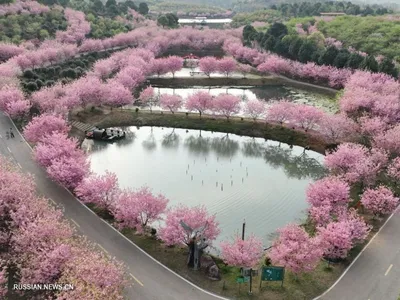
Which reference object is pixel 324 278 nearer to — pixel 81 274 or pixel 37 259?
pixel 81 274

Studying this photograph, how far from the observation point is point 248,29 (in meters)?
91.9

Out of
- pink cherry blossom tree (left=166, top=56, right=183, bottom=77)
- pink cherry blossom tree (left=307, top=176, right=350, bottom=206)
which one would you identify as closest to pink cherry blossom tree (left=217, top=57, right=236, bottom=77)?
A: pink cherry blossom tree (left=166, top=56, right=183, bottom=77)

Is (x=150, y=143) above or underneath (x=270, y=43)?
underneath

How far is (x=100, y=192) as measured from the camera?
30.3 m

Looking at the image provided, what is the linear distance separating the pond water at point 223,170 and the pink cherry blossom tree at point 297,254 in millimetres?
5148

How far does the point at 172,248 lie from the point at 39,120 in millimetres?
23235

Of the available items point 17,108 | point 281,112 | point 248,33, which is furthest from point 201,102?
point 248,33

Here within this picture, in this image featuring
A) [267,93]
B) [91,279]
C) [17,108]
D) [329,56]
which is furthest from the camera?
[329,56]

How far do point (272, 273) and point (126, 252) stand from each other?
10541mm

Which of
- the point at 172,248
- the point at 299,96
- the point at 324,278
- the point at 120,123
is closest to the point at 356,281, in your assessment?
the point at 324,278

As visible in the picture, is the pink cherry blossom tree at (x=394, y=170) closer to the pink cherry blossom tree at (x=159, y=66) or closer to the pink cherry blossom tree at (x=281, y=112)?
the pink cherry blossom tree at (x=281, y=112)

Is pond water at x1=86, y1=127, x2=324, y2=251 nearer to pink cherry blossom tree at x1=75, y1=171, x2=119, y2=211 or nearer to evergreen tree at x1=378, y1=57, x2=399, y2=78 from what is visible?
pink cherry blossom tree at x1=75, y1=171, x2=119, y2=211

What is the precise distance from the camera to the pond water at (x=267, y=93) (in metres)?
62.8

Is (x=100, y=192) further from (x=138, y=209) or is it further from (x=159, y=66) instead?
(x=159, y=66)
